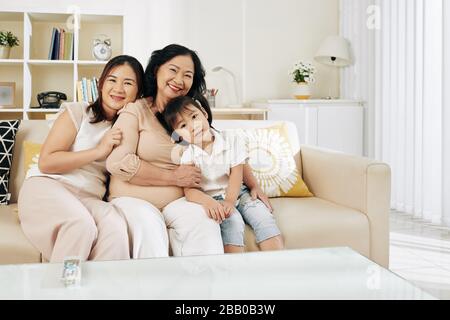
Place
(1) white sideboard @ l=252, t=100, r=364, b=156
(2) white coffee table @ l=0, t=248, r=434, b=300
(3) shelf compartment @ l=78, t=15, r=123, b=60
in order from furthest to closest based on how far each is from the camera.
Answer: (3) shelf compartment @ l=78, t=15, r=123, b=60 → (1) white sideboard @ l=252, t=100, r=364, b=156 → (2) white coffee table @ l=0, t=248, r=434, b=300

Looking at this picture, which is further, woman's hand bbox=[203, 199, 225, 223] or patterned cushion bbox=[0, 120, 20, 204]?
patterned cushion bbox=[0, 120, 20, 204]

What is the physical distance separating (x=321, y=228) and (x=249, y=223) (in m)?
0.26

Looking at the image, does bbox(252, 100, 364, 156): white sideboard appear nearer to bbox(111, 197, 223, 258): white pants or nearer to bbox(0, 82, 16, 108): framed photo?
bbox(0, 82, 16, 108): framed photo

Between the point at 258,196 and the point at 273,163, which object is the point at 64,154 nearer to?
the point at 258,196

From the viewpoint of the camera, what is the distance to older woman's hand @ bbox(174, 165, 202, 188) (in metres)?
1.77

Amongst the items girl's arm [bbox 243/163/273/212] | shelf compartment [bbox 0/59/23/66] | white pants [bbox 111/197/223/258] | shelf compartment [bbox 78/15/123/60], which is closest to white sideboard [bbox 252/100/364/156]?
shelf compartment [bbox 78/15/123/60]

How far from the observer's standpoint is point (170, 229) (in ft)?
5.53

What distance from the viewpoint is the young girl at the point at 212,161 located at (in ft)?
5.80

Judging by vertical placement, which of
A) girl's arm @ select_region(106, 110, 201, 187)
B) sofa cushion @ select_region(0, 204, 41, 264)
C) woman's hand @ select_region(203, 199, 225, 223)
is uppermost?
girl's arm @ select_region(106, 110, 201, 187)

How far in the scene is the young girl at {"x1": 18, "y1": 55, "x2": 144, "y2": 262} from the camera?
4.99 feet

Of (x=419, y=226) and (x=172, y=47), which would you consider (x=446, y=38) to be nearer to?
(x=419, y=226)

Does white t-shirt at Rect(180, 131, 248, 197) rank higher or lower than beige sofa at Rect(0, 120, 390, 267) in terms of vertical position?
higher

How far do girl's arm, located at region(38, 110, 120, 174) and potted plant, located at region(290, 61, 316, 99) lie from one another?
2.86 metres

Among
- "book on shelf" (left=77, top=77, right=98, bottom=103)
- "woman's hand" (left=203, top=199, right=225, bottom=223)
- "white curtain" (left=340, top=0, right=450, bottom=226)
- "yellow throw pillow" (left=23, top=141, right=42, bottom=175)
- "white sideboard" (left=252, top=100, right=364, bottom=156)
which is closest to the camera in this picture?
"woman's hand" (left=203, top=199, right=225, bottom=223)
